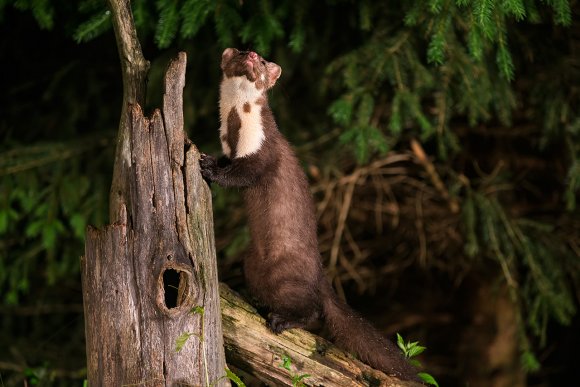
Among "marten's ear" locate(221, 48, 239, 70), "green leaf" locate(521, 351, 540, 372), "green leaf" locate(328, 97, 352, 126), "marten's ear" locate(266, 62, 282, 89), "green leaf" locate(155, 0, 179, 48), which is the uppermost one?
"green leaf" locate(155, 0, 179, 48)

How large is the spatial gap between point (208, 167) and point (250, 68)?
874 mm

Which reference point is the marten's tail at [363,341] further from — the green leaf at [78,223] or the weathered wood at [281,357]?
the green leaf at [78,223]

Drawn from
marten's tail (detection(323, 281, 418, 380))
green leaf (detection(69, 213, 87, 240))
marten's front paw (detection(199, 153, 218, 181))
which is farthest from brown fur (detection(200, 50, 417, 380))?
green leaf (detection(69, 213, 87, 240))

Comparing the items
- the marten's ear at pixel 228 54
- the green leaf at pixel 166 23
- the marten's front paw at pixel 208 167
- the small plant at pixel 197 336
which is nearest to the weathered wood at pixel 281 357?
the small plant at pixel 197 336

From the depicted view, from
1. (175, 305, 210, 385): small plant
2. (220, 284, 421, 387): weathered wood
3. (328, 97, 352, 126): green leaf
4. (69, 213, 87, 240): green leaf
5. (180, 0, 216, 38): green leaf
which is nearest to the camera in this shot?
(175, 305, 210, 385): small plant

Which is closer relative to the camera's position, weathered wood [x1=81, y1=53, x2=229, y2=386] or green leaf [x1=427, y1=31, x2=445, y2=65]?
weathered wood [x1=81, y1=53, x2=229, y2=386]

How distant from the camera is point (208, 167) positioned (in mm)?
4020

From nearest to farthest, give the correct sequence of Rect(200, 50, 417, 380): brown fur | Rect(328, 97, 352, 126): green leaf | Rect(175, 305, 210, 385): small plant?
Rect(175, 305, 210, 385): small plant
Rect(200, 50, 417, 380): brown fur
Rect(328, 97, 352, 126): green leaf

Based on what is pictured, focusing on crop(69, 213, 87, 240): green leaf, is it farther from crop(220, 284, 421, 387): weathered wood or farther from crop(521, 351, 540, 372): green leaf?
crop(521, 351, 540, 372): green leaf

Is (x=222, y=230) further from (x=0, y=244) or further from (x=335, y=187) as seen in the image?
(x=0, y=244)

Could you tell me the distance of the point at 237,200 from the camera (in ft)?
22.5

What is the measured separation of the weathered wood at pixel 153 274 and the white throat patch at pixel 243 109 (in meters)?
0.76

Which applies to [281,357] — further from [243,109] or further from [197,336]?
[243,109]

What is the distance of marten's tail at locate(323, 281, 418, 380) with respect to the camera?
430cm
